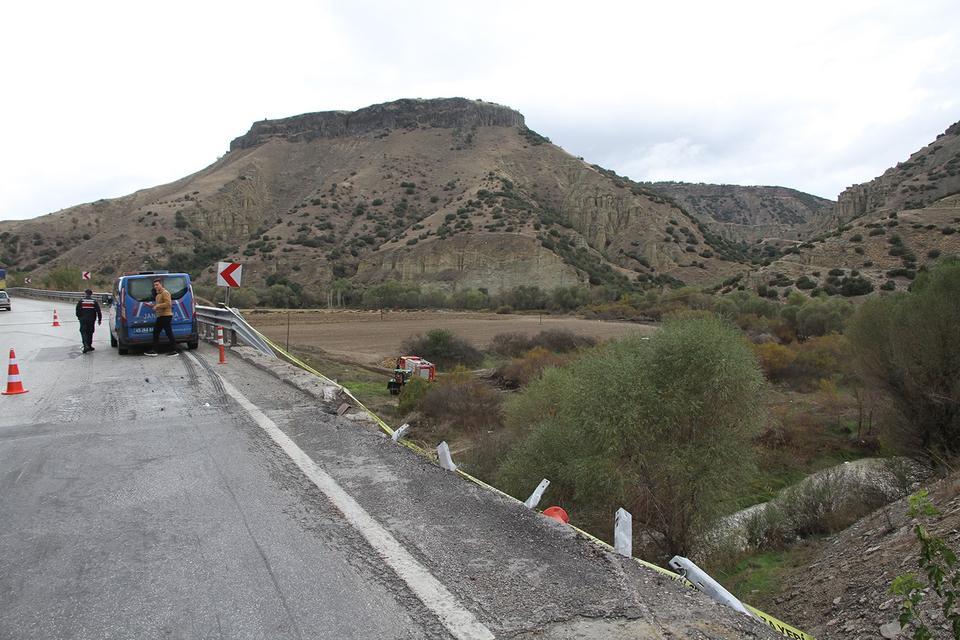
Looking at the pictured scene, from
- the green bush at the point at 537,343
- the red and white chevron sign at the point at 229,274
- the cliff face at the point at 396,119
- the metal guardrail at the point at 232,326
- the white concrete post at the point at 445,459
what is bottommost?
the green bush at the point at 537,343

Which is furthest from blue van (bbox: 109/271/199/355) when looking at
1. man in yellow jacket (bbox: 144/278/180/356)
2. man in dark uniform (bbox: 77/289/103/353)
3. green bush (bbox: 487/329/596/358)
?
green bush (bbox: 487/329/596/358)

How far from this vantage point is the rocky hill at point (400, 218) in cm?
7469

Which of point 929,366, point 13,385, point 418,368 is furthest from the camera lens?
point 418,368

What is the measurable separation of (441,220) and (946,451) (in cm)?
7313

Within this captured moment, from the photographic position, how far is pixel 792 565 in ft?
32.7

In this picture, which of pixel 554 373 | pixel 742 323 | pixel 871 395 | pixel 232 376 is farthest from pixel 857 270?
pixel 232 376

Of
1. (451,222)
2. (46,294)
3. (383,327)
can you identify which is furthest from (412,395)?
(451,222)

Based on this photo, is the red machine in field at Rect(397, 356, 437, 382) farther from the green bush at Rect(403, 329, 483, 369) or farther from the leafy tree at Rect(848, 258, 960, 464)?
the leafy tree at Rect(848, 258, 960, 464)

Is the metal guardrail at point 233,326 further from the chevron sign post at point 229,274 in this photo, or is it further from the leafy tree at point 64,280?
the leafy tree at point 64,280

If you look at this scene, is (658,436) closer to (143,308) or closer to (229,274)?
(229,274)

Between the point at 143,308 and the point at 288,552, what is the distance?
42.1 ft

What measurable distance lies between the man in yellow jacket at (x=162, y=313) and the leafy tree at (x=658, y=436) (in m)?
9.11

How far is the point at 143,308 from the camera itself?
48.2 ft

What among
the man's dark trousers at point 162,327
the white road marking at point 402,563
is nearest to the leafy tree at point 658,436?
the white road marking at point 402,563
